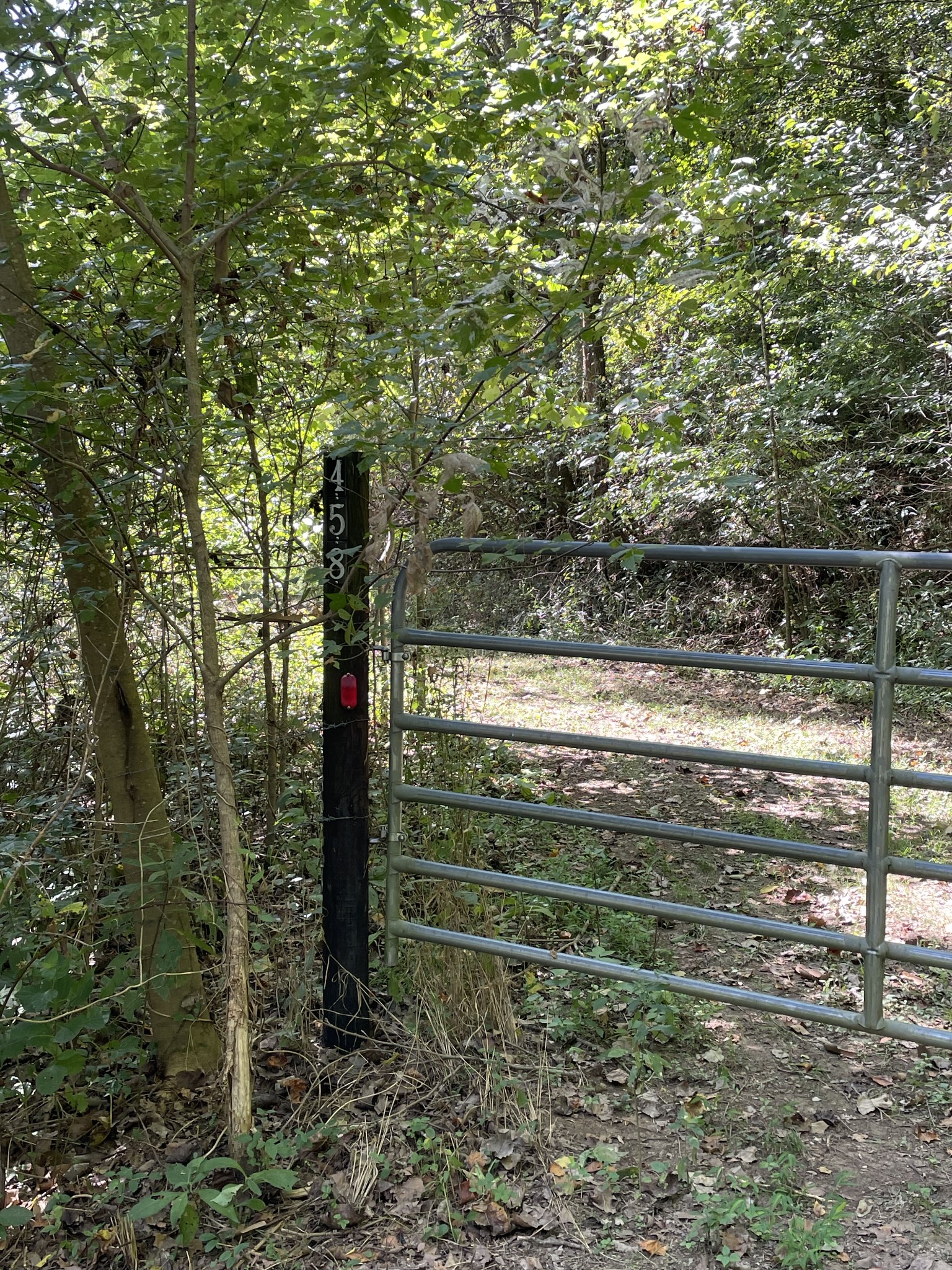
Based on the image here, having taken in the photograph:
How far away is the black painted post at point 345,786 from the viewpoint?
8.70 feet

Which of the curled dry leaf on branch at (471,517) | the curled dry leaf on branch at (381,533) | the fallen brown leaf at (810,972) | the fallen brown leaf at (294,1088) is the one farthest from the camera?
the fallen brown leaf at (810,972)

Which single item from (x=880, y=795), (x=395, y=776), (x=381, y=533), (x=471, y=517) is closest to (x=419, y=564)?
(x=381, y=533)

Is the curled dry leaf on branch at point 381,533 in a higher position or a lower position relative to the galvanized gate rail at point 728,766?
higher

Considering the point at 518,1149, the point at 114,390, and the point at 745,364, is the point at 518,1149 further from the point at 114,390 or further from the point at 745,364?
the point at 745,364

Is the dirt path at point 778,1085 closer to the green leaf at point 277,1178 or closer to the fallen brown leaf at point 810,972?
the fallen brown leaf at point 810,972

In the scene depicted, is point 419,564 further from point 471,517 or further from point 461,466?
point 461,466

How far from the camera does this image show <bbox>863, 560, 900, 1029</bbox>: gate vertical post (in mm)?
2172

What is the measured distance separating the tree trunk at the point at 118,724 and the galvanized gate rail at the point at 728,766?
0.64 metres

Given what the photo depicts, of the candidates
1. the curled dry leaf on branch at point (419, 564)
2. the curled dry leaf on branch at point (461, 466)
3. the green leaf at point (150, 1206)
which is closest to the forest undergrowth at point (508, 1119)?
the green leaf at point (150, 1206)

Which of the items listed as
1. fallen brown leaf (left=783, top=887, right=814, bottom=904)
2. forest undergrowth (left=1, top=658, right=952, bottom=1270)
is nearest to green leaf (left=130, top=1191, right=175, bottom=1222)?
forest undergrowth (left=1, top=658, right=952, bottom=1270)

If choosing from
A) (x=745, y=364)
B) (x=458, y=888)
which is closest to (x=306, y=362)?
(x=458, y=888)

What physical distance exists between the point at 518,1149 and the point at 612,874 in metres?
1.72

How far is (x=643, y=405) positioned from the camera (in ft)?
7.59

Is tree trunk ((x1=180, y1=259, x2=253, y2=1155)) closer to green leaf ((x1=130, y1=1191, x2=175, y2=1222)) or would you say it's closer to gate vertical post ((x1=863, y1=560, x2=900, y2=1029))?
green leaf ((x1=130, y1=1191, x2=175, y2=1222))
